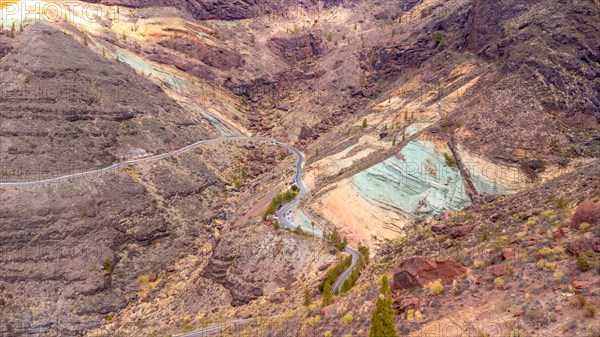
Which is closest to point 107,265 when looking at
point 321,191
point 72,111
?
point 321,191

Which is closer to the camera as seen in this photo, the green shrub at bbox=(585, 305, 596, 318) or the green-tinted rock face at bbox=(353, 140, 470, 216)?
the green shrub at bbox=(585, 305, 596, 318)

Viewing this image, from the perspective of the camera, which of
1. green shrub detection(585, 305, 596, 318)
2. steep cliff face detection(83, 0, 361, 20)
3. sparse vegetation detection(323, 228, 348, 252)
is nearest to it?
green shrub detection(585, 305, 596, 318)

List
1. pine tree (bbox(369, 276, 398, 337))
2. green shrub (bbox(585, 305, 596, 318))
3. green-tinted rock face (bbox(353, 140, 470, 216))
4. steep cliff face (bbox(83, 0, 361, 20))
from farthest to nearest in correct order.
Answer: steep cliff face (bbox(83, 0, 361, 20))
green-tinted rock face (bbox(353, 140, 470, 216))
pine tree (bbox(369, 276, 398, 337))
green shrub (bbox(585, 305, 596, 318))

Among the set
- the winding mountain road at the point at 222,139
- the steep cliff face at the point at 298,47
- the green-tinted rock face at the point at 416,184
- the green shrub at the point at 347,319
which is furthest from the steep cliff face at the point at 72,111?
the steep cliff face at the point at 298,47

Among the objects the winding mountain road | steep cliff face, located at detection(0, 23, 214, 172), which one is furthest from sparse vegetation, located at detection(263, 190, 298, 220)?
steep cliff face, located at detection(0, 23, 214, 172)

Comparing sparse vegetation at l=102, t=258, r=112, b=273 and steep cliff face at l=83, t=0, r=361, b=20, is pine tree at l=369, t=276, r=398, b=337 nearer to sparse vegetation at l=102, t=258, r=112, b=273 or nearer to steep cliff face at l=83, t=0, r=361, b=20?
sparse vegetation at l=102, t=258, r=112, b=273

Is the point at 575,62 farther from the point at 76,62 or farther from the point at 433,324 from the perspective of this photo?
the point at 76,62

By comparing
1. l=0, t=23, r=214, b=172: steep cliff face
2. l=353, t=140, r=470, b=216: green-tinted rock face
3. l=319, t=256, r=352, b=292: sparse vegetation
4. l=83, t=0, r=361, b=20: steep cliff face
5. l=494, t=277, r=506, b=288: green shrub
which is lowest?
l=494, t=277, r=506, b=288: green shrub

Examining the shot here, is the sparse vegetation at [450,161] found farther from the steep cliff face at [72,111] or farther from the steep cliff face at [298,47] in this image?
the steep cliff face at [298,47]
